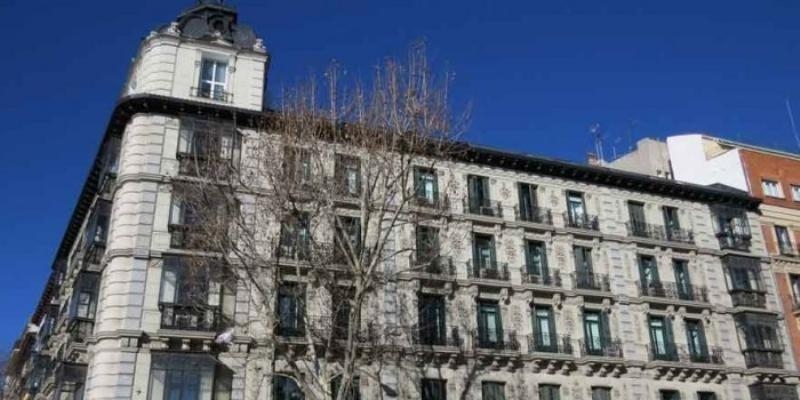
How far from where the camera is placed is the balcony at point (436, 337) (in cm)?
2756

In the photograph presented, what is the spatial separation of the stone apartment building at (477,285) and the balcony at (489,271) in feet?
0.33

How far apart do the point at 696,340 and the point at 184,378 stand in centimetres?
2079

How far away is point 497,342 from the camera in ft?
94.5

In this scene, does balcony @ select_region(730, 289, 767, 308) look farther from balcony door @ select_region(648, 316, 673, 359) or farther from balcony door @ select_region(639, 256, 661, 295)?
balcony door @ select_region(648, 316, 673, 359)

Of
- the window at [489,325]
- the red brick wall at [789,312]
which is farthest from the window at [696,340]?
the window at [489,325]

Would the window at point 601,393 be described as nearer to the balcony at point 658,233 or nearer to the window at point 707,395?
the window at point 707,395

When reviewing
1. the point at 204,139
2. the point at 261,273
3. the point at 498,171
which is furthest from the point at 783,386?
the point at 204,139

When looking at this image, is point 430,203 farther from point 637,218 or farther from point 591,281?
point 637,218

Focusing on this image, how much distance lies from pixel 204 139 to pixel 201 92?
2145 millimetres

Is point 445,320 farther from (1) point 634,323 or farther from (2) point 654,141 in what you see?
(2) point 654,141

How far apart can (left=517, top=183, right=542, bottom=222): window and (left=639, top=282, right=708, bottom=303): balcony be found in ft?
17.6

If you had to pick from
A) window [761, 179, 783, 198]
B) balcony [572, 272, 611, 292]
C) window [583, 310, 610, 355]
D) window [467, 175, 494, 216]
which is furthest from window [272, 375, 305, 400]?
window [761, 179, 783, 198]

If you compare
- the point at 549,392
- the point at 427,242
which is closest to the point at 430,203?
the point at 427,242

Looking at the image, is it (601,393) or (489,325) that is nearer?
(489,325)
